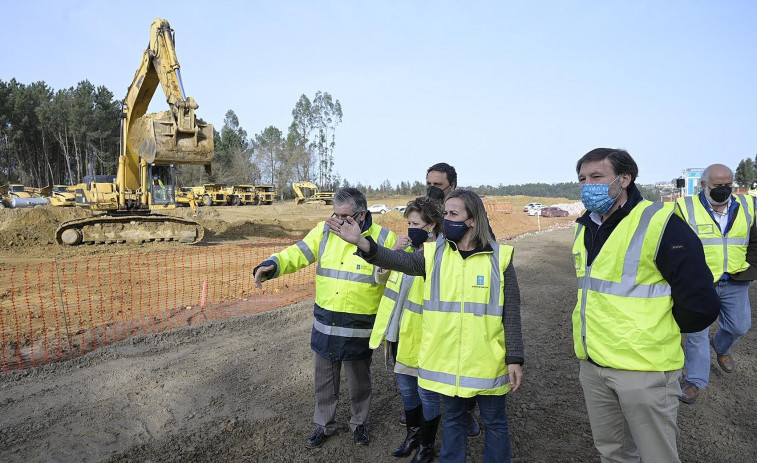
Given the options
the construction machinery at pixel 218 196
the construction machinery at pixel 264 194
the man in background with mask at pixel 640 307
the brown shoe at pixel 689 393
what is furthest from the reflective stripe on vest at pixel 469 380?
the construction machinery at pixel 264 194

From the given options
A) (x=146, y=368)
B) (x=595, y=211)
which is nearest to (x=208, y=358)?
(x=146, y=368)

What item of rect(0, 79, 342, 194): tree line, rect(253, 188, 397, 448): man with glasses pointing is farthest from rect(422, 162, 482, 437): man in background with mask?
rect(0, 79, 342, 194): tree line

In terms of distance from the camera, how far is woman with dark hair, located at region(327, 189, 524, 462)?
2684mm

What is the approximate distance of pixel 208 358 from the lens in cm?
559

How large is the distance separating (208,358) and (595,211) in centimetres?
468

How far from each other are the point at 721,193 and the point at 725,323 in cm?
123

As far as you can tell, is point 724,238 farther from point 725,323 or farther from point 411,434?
point 411,434

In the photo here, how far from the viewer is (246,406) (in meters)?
4.35

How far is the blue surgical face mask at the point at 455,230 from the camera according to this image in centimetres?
280

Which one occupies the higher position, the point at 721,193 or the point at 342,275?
the point at 721,193

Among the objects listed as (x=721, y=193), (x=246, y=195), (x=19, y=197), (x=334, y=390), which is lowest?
(x=334, y=390)

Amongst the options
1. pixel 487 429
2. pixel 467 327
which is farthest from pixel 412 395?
pixel 467 327

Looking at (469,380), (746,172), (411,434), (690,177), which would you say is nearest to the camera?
(469,380)

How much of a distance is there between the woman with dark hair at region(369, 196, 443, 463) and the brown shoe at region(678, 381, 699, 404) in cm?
248
